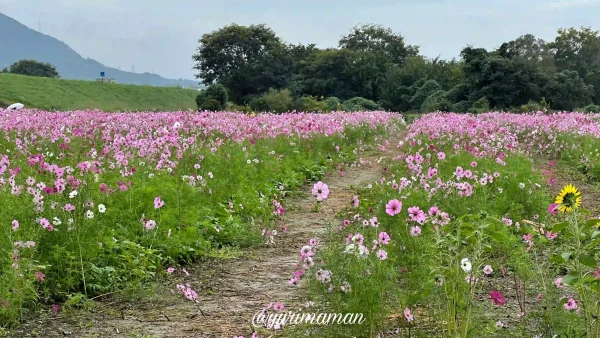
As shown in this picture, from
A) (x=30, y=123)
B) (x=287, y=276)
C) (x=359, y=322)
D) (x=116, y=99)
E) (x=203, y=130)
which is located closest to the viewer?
(x=359, y=322)

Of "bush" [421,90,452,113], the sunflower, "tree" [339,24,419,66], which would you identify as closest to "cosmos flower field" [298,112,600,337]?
the sunflower

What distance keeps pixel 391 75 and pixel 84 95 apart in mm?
23737

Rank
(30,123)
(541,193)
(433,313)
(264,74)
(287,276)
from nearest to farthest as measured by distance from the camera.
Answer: (433,313) < (287,276) < (541,193) < (30,123) < (264,74)

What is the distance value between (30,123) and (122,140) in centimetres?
307

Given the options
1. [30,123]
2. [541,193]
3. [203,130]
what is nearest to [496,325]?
[541,193]

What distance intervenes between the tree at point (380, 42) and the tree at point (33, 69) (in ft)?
122

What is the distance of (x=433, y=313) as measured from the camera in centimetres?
282

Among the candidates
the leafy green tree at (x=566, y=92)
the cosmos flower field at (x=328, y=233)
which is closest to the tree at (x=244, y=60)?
the leafy green tree at (x=566, y=92)

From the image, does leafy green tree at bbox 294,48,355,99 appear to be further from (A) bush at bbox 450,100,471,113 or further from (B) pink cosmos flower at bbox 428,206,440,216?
(B) pink cosmos flower at bbox 428,206,440,216

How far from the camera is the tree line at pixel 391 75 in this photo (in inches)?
1240

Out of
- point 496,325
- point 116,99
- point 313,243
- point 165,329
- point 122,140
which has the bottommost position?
point 165,329

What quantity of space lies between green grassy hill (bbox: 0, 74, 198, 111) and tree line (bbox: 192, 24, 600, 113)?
195 inches

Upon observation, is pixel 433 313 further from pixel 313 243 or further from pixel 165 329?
pixel 165 329

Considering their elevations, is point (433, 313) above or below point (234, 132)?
below
